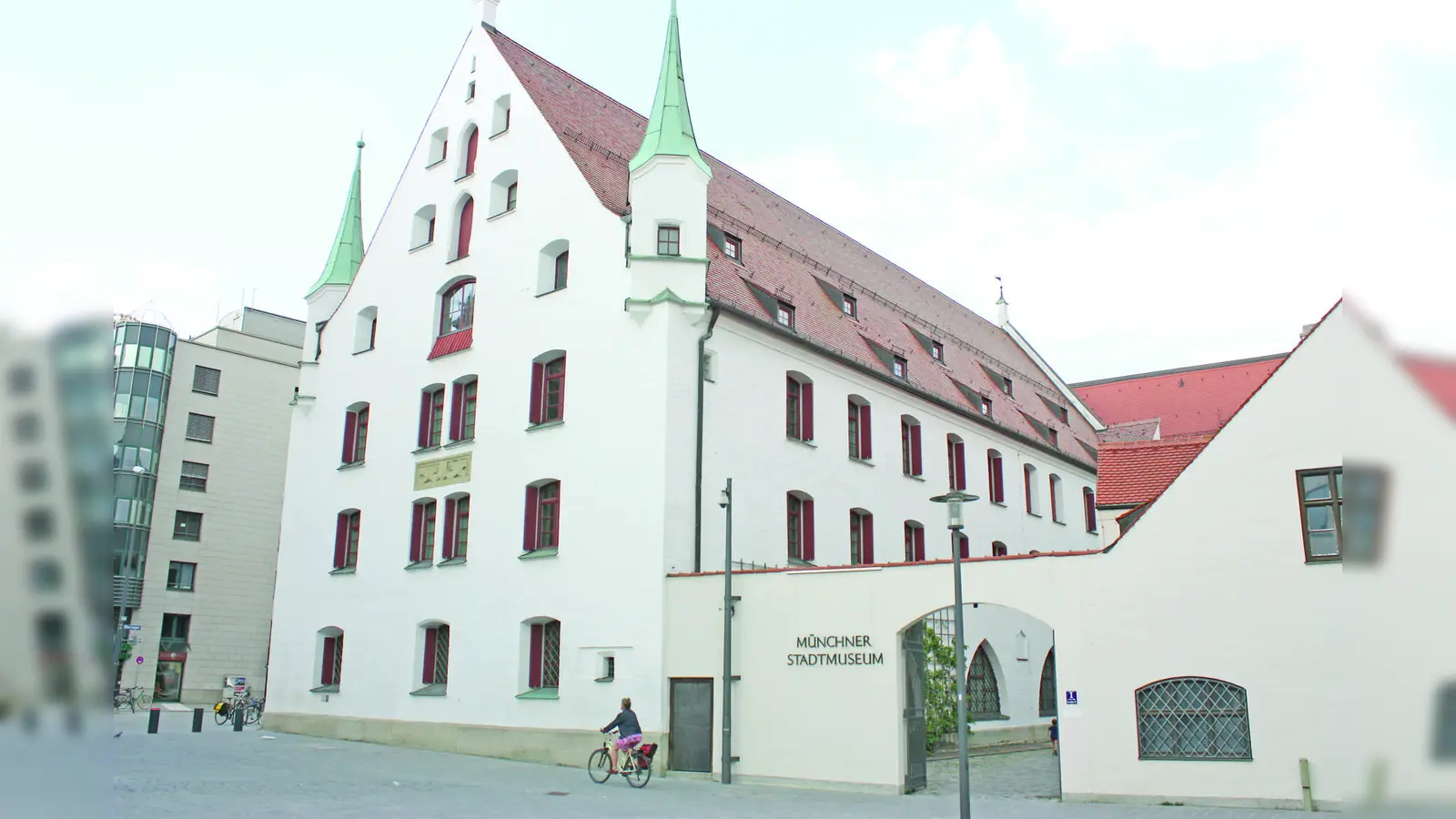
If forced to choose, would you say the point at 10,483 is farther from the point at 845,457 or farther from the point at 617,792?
the point at 845,457

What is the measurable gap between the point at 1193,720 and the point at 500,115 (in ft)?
72.1

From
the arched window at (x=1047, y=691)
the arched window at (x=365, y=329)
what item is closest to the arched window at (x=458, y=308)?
the arched window at (x=365, y=329)

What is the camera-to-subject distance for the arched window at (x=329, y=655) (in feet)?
96.8

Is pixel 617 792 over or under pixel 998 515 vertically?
under

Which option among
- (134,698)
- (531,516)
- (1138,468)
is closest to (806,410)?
(531,516)

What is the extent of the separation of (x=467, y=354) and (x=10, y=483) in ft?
88.5

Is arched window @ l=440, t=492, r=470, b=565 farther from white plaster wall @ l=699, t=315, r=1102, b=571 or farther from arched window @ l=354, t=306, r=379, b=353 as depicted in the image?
arched window @ l=354, t=306, r=379, b=353

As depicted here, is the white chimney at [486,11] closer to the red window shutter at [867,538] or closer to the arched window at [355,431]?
the arched window at [355,431]

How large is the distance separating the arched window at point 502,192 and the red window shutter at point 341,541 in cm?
948

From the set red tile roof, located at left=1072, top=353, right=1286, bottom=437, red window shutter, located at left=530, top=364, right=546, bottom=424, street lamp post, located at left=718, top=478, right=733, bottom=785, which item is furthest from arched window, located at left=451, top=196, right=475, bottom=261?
red tile roof, located at left=1072, top=353, right=1286, bottom=437

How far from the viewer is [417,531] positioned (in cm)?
2791

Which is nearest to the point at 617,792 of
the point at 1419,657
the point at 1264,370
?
the point at 1419,657

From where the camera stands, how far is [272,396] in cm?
5881

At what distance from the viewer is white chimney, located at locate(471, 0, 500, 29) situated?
3130 centimetres
